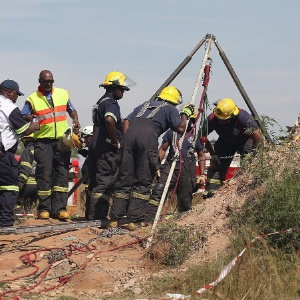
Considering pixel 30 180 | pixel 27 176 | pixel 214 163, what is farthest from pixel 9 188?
pixel 214 163

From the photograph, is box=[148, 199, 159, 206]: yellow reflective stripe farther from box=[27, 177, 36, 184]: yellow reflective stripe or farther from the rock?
the rock

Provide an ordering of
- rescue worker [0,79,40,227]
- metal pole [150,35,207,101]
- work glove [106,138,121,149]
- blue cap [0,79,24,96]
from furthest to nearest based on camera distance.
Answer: work glove [106,138,121,149] → metal pole [150,35,207,101] → blue cap [0,79,24,96] → rescue worker [0,79,40,227]

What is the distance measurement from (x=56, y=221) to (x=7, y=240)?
181 centimetres

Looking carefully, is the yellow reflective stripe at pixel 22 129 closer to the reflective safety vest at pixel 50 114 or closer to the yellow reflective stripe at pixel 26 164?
the reflective safety vest at pixel 50 114

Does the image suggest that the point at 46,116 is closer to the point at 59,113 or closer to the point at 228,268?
the point at 59,113

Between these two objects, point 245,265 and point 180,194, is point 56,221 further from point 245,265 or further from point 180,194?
point 245,265

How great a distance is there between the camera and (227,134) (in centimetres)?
1327

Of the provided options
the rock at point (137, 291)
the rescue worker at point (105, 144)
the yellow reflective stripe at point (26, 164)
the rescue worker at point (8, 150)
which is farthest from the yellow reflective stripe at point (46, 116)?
the rock at point (137, 291)

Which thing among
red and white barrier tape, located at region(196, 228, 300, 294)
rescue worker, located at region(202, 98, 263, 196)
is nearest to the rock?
red and white barrier tape, located at region(196, 228, 300, 294)

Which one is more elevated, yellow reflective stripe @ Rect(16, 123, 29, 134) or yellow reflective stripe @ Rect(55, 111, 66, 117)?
yellow reflective stripe @ Rect(55, 111, 66, 117)

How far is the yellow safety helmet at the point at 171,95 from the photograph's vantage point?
11555mm

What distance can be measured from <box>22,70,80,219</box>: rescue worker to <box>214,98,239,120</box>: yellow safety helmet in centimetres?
229

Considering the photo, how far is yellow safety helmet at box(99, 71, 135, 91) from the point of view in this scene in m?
11.8

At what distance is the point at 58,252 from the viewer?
9.56 meters
